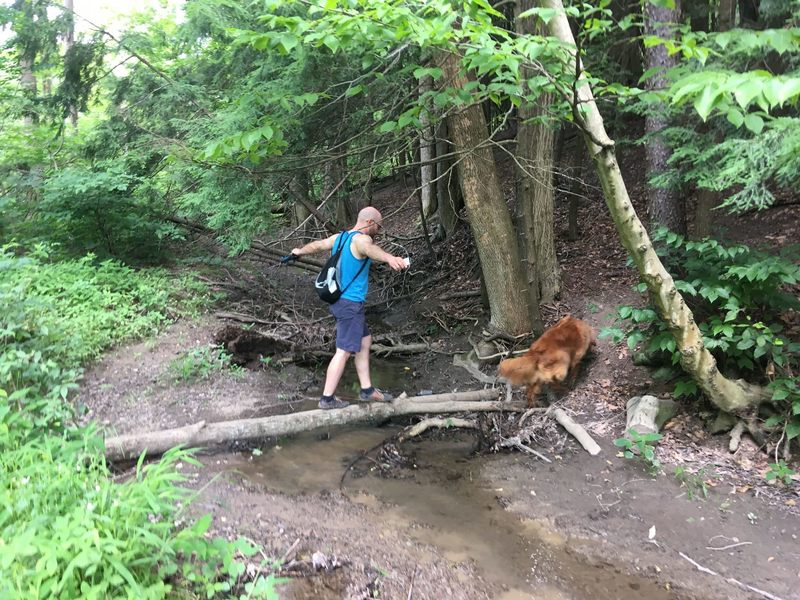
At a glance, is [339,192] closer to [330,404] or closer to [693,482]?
[330,404]

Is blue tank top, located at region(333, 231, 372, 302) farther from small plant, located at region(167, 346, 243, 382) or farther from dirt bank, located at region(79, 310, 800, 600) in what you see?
small plant, located at region(167, 346, 243, 382)

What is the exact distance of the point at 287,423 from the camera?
15.7 ft

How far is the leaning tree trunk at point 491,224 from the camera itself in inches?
246

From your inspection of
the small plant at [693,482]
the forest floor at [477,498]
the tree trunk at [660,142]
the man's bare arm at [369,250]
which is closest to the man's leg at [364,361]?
the forest floor at [477,498]

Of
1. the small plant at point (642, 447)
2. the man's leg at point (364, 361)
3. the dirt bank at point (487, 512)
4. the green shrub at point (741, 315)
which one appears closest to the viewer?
the dirt bank at point (487, 512)

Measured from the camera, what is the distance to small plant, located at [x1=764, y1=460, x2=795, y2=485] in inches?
151

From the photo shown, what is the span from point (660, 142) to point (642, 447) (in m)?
3.05

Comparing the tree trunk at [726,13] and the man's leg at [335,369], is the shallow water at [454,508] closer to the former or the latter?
the man's leg at [335,369]

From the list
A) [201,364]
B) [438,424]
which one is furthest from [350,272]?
[201,364]

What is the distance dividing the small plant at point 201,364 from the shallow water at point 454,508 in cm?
166

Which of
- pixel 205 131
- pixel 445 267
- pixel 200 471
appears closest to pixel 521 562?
pixel 200 471

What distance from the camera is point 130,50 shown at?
7793mm

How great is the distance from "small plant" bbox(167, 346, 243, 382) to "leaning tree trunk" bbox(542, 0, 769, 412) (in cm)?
452

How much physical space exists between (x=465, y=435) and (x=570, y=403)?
4.11 ft
